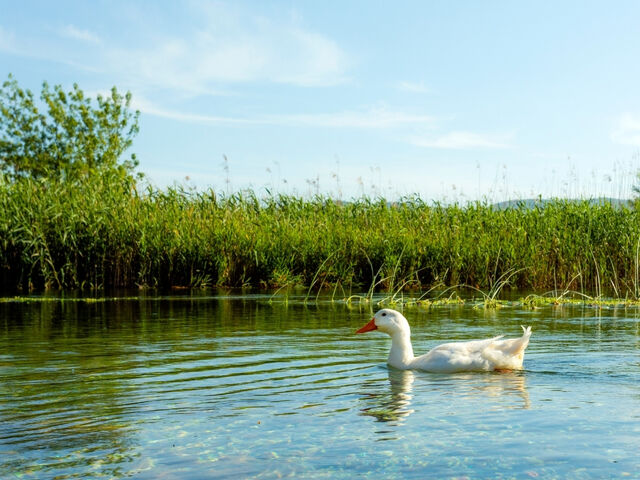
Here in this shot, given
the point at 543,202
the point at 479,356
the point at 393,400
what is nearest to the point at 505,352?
the point at 479,356

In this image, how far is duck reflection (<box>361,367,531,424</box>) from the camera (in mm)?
6535

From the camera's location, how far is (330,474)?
4816 mm

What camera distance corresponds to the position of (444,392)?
7223mm

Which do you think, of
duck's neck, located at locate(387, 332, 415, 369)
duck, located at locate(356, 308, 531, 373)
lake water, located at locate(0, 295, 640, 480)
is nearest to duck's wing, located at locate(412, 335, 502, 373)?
duck, located at locate(356, 308, 531, 373)

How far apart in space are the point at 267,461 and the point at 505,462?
1.46m

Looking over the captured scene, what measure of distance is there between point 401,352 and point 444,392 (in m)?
1.29

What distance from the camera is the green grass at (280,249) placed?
1900 cm

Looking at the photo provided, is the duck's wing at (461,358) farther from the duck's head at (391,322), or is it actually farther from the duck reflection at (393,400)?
the duck's head at (391,322)

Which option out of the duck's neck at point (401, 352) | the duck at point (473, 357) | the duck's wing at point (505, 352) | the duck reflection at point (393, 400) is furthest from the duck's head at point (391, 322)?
the duck's wing at point (505, 352)

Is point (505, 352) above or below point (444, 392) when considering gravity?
above

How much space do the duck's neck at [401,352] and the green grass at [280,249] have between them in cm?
990

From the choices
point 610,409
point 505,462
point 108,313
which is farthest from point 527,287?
point 505,462

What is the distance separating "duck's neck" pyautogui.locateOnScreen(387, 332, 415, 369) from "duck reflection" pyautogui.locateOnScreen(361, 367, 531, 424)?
10 centimetres

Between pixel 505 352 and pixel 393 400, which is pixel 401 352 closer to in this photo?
pixel 505 352
